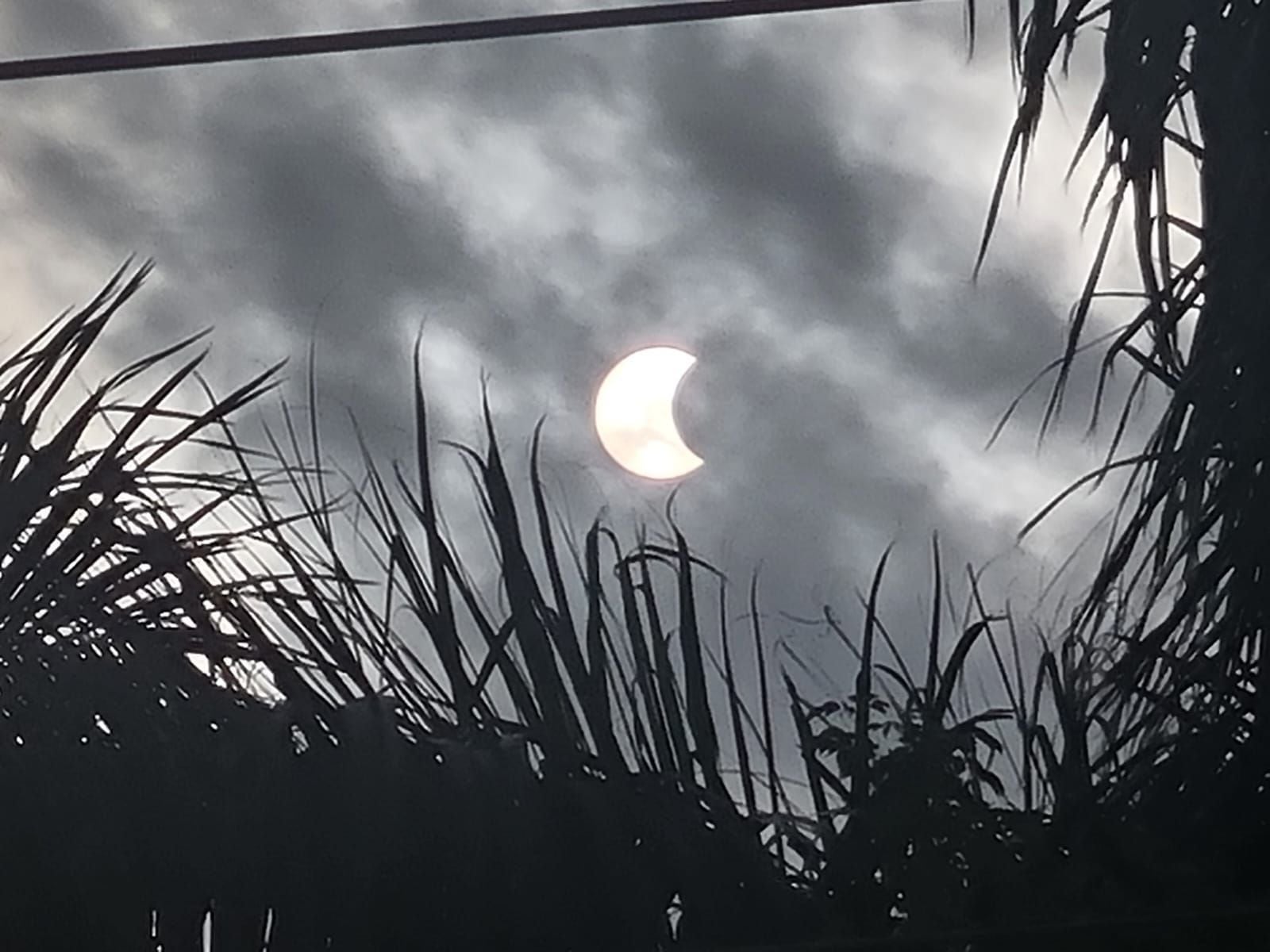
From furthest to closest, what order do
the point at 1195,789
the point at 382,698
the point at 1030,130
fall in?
the point at 1030,130 < the point at 382,698 < the point at 1195,789

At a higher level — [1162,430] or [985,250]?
[985,250]

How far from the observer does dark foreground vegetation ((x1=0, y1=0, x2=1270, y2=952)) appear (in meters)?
2.39

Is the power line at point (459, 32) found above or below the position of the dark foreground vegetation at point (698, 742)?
above

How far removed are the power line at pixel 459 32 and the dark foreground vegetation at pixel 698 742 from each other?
42 cm

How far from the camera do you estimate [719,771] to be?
98.4 inches

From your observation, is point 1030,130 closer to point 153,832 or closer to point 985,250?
point 985,250

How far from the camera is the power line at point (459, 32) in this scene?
2.51 meters

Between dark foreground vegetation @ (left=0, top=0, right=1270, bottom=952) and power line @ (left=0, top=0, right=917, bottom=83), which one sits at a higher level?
power line @ (left=0, top=0, right=917, bottom=83)

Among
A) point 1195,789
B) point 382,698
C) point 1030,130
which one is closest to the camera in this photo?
point 1195,789

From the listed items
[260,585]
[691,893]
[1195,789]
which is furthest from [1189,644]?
[260,585]

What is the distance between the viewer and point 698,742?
2.50m

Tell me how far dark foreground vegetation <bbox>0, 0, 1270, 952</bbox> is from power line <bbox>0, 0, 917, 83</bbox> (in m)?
0.42

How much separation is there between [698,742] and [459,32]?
91cm

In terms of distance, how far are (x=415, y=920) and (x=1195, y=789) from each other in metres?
0.93
